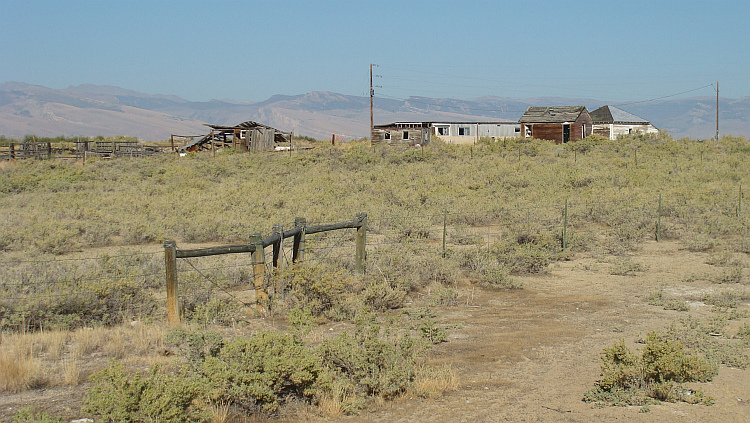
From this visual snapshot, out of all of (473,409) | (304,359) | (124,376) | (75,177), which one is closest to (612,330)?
(473,409)

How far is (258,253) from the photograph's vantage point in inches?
328

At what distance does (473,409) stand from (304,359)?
1578mm

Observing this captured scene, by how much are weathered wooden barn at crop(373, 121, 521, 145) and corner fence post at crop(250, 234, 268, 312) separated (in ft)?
143

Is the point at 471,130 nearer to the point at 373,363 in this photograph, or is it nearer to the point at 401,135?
the point at 401,135

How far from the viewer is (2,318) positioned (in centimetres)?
771

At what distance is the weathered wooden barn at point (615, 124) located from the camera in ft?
184

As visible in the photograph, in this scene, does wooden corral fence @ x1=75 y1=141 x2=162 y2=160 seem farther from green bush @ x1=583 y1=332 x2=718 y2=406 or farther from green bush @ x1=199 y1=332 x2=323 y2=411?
green bush @ x1=583 y1=332 x2=718 y2=406

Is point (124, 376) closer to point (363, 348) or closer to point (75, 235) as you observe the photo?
point (363, 348)

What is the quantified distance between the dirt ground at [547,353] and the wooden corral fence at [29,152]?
36888 millimetres

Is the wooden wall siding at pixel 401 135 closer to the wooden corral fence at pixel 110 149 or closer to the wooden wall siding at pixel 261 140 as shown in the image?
the wooden wall siding at pixel 261 140

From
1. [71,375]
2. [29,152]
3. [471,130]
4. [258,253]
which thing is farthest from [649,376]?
[471,130]

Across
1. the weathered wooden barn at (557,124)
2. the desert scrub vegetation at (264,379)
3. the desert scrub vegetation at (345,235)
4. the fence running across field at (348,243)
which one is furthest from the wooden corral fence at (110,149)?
the desert scrub vegetation at (264,379)

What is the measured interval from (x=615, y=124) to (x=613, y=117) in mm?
3875

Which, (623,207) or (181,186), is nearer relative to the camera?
(623,207)
